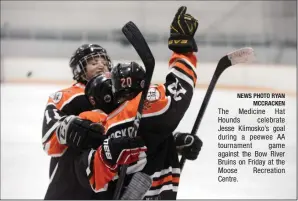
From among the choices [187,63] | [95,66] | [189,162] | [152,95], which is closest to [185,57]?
[187,63]

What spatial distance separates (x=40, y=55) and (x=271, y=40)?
1.83 metres

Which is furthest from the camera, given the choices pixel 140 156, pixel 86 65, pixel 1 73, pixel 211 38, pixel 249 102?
pixel 1 73

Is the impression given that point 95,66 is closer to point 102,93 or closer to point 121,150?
point 102,93

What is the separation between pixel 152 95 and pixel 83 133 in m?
0.17

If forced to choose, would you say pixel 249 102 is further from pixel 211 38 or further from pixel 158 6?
pixel 158 6

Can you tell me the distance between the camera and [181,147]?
3.90 ft

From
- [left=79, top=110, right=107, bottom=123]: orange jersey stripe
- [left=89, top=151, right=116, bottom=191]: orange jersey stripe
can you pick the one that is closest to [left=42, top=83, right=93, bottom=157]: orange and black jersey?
[left=79, top=110, right=107, bottom=123]: orange jersey stripe

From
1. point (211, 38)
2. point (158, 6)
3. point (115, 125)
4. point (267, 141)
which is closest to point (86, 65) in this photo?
point (115, 125)

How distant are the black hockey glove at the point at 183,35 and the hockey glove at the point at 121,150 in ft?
0.71

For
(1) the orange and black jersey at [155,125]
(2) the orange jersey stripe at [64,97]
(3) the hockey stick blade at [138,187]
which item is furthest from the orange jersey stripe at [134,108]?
(2) the orange jersey stripe at [64,97]

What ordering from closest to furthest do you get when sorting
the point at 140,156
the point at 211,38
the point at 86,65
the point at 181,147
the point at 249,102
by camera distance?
the point at 140,156
the point at 181,147
the point at 249,102
the point at 86,65
the point at 211,38

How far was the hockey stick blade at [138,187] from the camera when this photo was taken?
1.05 metres

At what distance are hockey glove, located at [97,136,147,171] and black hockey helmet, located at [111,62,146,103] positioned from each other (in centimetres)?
9

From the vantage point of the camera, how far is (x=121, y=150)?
3.38ft
